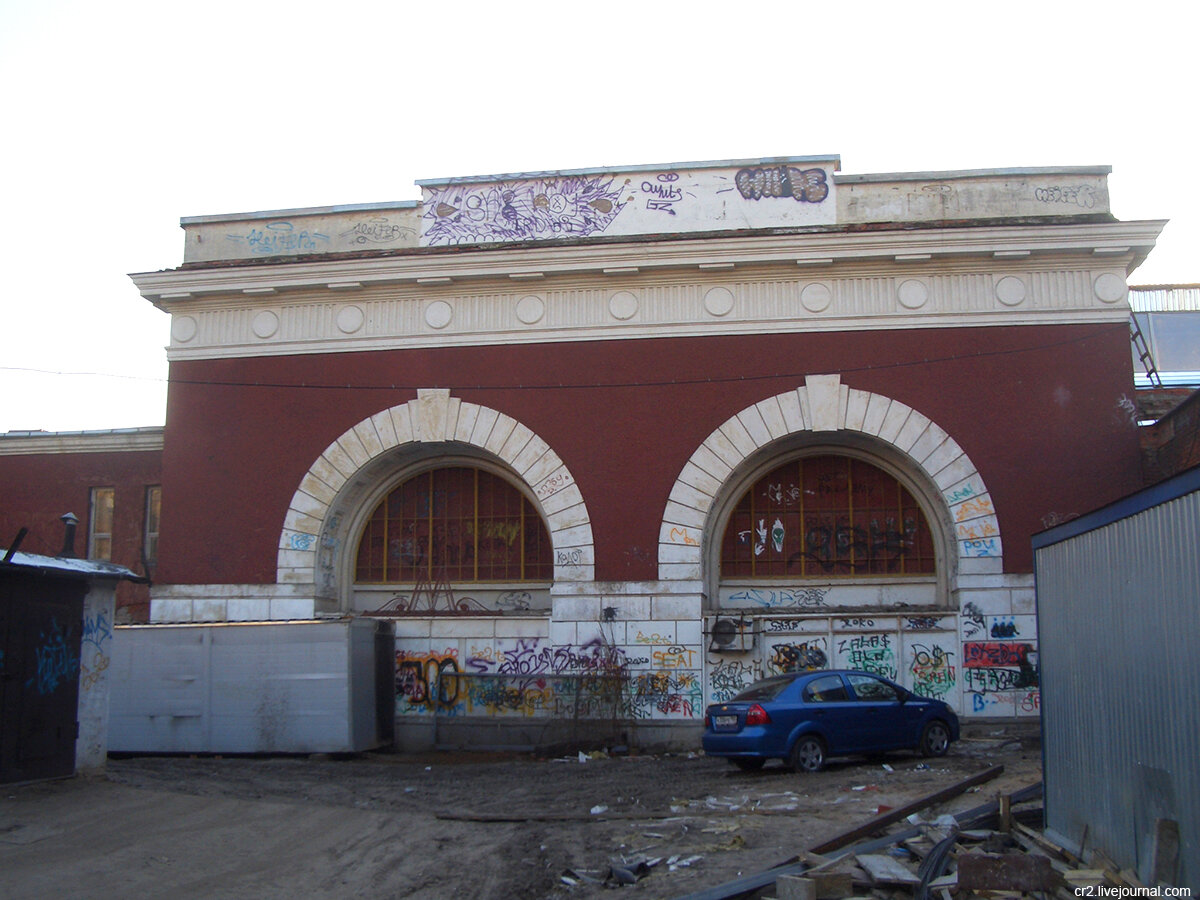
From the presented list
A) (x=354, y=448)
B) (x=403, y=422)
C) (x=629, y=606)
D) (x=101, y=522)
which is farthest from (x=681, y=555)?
(x=101, y=522)

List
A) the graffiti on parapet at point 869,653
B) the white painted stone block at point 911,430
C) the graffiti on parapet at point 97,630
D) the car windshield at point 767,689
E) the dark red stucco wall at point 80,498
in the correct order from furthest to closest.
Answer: the dark red stucco wall at point 80,498
the white painted stone block at point 911,430
the graffiti on parapet at point 869,653
the car windshield at point 767,689
the graffiti on parapet at point 97,630

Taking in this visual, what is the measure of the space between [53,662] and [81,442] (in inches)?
388

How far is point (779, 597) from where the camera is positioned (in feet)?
59.7

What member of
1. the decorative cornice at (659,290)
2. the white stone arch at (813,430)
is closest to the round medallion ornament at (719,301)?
the decorative cornice at (659,290)

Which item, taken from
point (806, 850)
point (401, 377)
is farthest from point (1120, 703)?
point (401, 377)

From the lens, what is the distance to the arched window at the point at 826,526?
716 inches

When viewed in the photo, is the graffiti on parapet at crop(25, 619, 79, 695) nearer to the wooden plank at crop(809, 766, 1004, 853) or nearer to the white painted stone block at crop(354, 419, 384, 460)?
the white painted stone block at crop(354, 419, 384, 460)

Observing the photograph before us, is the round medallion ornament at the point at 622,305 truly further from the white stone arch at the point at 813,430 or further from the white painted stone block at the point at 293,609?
the white painted stone block at the point at 293,609

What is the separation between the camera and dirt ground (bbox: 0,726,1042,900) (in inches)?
332

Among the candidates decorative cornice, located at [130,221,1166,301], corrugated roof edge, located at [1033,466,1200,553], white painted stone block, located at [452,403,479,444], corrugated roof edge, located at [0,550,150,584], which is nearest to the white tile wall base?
white painted stone block, located at [452,403,479,444]

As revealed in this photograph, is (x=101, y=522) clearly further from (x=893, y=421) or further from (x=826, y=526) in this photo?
(x=893, y=421)

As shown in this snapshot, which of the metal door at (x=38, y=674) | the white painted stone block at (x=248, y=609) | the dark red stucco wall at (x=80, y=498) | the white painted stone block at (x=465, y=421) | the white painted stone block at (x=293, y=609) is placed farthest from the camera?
the dark red stucco wall at (x=80, y=498)

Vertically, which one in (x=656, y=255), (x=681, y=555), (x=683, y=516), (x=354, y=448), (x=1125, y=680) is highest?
(x=656, y=255)

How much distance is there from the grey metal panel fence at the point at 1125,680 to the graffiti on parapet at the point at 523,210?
1121 centimetres
